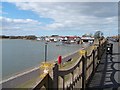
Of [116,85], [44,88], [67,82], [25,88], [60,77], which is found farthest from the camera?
[116,85]

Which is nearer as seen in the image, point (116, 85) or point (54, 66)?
point (54, 66)

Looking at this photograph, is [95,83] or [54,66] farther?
[95,83]

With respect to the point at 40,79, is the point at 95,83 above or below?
below

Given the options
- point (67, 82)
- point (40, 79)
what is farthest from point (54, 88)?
point (67, 82)

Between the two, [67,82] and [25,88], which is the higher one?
[25,88]

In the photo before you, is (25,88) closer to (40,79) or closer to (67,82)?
(40,79)

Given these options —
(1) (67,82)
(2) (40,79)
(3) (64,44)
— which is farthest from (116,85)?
(3) (64,44)

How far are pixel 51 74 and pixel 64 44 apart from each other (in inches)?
7224

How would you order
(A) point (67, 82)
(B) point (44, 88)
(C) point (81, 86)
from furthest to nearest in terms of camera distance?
(C) point (81, 86), (A) point (67, 82), (B) point (44, 88)

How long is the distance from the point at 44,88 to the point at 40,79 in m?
0.31

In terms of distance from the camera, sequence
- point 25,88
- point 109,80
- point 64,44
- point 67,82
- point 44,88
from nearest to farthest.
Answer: point 25,88, point 44,88, point 67,82, point 109,80, point 64,44

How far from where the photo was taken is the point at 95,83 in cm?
1134

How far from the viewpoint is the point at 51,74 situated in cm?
429

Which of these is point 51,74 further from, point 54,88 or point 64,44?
point 64,44
